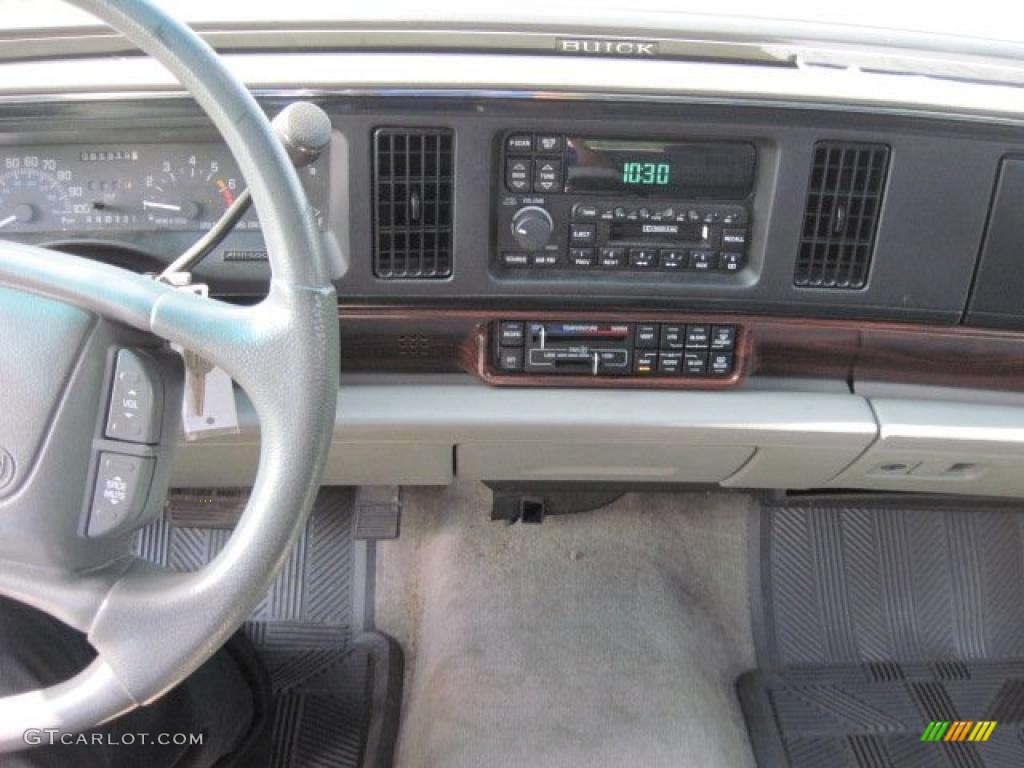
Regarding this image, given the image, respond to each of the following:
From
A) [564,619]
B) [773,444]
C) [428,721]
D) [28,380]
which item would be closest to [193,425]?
[28,380]

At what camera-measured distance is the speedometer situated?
1534mm

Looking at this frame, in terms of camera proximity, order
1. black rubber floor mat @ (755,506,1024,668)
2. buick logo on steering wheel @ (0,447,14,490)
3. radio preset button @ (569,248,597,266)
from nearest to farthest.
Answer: buick logo on steering wheel @ (0,447,14,490) < radio preset button @ (569,248,597,266) < black rubber floor mat @ (755,506,1024,668)

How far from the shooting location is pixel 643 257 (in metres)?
1.63

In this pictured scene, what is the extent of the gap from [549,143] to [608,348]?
1.14 feet

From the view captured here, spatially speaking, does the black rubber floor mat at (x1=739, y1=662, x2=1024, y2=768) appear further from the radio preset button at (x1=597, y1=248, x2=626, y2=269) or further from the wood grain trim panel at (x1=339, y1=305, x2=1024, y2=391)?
the radio preset button at (x1=597, y1=248, x2=626, y2=269)

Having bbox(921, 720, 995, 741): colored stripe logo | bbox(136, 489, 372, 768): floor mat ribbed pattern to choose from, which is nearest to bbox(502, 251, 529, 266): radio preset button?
bbox(136, 489, 372, 768): floor mat ribbed pattern

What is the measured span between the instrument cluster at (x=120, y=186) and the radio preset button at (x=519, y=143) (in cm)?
28

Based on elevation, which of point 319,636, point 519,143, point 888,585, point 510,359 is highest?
point 519,143

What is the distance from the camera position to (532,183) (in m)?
1.59

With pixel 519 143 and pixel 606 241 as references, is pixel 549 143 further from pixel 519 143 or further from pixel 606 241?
pixel 606 241

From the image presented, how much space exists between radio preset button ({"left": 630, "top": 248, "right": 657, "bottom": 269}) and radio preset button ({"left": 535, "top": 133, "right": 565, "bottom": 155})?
0.20 m

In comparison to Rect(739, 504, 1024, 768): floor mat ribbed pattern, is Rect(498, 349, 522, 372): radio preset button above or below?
above

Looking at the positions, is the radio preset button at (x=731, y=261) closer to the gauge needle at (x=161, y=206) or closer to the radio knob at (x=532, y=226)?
the radio knob at (x=532, y=226)

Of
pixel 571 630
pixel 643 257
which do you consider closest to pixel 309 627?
pixel 571 630
